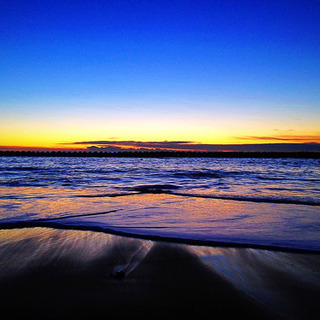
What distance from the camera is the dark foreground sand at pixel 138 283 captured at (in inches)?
52.1

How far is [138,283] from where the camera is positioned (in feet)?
5.32

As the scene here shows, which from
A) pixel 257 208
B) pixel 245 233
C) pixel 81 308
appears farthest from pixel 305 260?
pixel 257 208

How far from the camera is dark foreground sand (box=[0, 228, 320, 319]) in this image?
4.34 feet

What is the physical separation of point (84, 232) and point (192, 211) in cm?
195

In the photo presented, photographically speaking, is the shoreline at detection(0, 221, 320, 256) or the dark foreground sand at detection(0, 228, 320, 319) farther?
the shoreline at detection(0, 221, 320, 256)

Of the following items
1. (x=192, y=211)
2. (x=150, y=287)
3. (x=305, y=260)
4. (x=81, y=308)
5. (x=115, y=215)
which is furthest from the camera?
(x=192, y=211)

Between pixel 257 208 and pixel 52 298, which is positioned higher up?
pixel 52 298

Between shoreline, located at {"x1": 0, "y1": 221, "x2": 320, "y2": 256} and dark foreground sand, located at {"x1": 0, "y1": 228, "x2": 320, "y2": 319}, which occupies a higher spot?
dark foreground sand, located at {"x1": 0, "y1": 228, "x2": 320, "y2": 319}

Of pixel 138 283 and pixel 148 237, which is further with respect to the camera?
pixel 148 237

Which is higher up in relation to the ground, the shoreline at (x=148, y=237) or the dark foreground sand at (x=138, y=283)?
the dark foreground sand at (x=138, y=283)

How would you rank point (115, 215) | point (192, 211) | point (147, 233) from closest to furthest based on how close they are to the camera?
point (147, 233) < point (115, 215) < point (192, 211)

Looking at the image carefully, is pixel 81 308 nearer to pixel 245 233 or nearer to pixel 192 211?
pixel 245 233

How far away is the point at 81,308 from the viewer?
52.9 inches

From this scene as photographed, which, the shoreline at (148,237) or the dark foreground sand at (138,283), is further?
the shoreline at (148,237)
